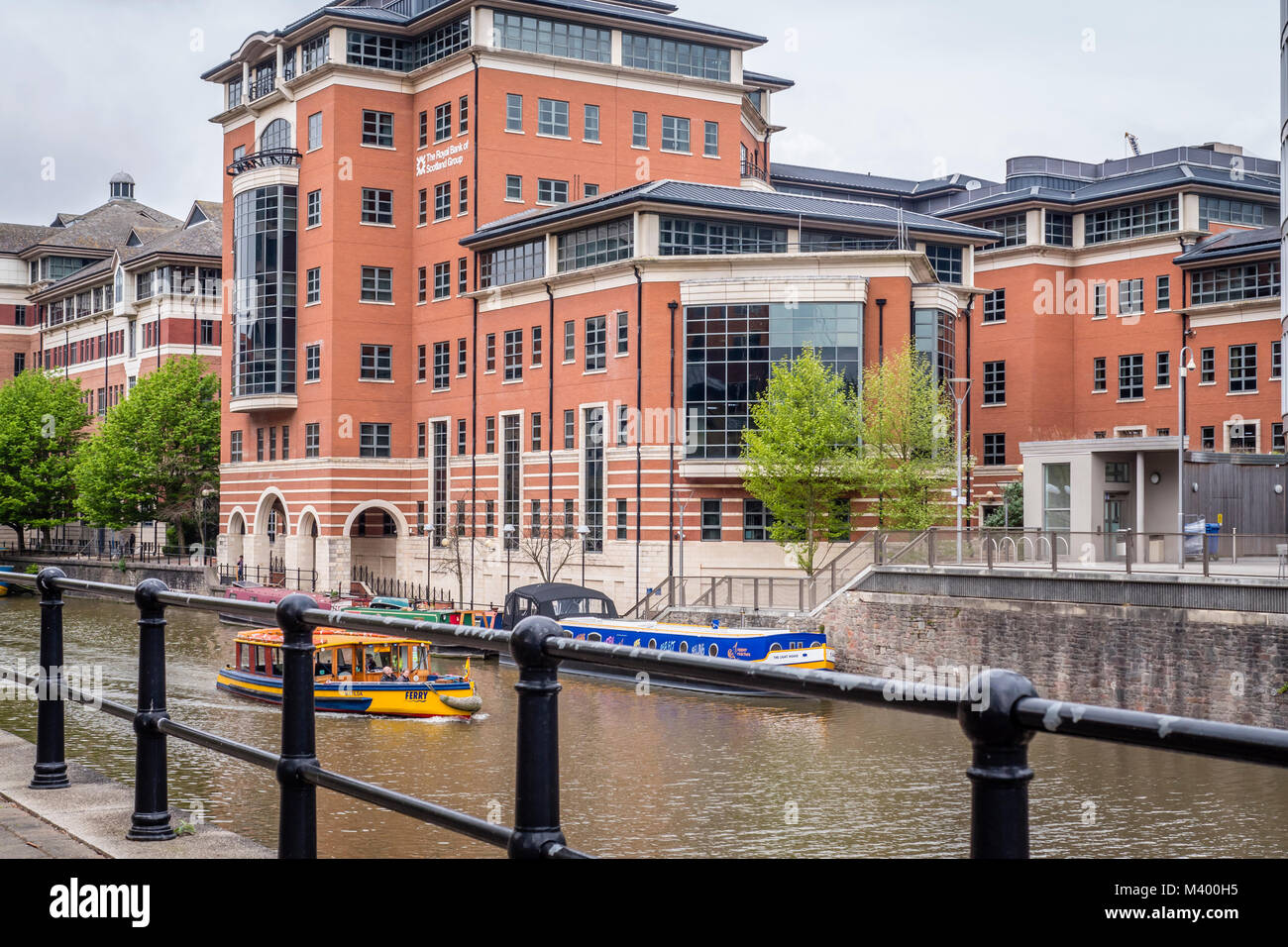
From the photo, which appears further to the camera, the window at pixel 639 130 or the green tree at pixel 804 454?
the window at pixel 639 130

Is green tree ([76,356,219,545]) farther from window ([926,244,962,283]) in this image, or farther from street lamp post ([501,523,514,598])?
window ([926,244,962,283])

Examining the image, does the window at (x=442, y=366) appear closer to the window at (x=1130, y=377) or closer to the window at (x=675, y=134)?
the window at (x=675, y=134)

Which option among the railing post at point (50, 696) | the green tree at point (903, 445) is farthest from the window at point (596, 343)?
the railing post at point (50, 696)

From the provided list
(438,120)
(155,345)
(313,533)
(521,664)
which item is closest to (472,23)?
(438,120)

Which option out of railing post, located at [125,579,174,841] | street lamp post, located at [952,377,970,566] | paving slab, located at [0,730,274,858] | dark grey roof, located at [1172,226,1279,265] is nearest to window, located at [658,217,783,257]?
street lamp post, located at [952,377,970,566]

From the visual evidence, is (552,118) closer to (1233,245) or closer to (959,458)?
(959,458)

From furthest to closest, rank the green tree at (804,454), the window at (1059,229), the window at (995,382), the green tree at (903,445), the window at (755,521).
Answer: the window at (995,382) < the window at (1059,229) < the window at (755,521) < the green tree at (903,445) < the green tree at (804,454)

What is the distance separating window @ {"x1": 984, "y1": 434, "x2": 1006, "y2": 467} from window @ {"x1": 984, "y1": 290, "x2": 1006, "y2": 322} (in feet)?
20.2

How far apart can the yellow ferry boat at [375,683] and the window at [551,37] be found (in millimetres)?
34184

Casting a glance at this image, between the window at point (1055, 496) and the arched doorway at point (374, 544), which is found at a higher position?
the window at point (1055, 496)

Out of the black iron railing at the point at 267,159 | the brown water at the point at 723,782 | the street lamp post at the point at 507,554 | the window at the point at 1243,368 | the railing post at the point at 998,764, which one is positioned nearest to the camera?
the railing post at the point at 998,764

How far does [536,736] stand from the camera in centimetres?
372

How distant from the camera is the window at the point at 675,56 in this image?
213ft
